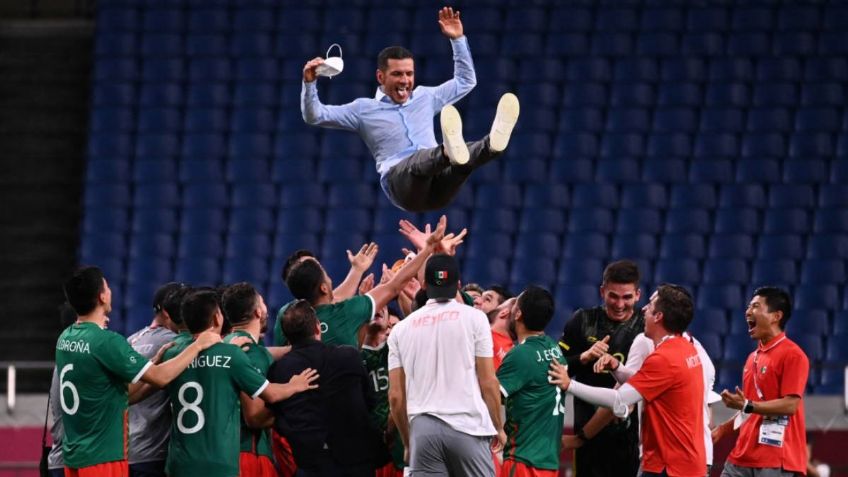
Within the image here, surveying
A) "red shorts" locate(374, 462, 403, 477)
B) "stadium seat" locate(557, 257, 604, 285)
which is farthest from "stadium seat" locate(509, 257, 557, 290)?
"red shorts" locate(374, 462, 403, 477)

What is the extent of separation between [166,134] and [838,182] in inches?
284

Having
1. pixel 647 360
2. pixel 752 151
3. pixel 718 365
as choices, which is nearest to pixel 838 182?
pixel 752 151

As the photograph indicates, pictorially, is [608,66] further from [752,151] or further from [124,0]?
[124,0]

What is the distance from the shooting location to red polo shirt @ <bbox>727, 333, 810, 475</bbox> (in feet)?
22.8

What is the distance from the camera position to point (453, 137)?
21.9ft

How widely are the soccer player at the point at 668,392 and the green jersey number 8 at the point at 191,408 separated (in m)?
1.76

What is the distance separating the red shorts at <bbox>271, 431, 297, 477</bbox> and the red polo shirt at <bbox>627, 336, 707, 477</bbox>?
1762 mm

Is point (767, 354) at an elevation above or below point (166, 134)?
below

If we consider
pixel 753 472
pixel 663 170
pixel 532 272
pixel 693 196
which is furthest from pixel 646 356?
pixel 663 170

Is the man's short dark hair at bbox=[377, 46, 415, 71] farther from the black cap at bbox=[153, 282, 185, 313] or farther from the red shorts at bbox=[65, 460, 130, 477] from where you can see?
the red shorts at bbox=[65, 460, 130, 477]

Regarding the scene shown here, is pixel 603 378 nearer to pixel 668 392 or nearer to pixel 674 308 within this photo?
pixel 668 392

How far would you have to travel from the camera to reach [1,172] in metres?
14.6

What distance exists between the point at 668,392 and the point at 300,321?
6.28 feet

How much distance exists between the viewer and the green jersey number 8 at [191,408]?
6.07 m
